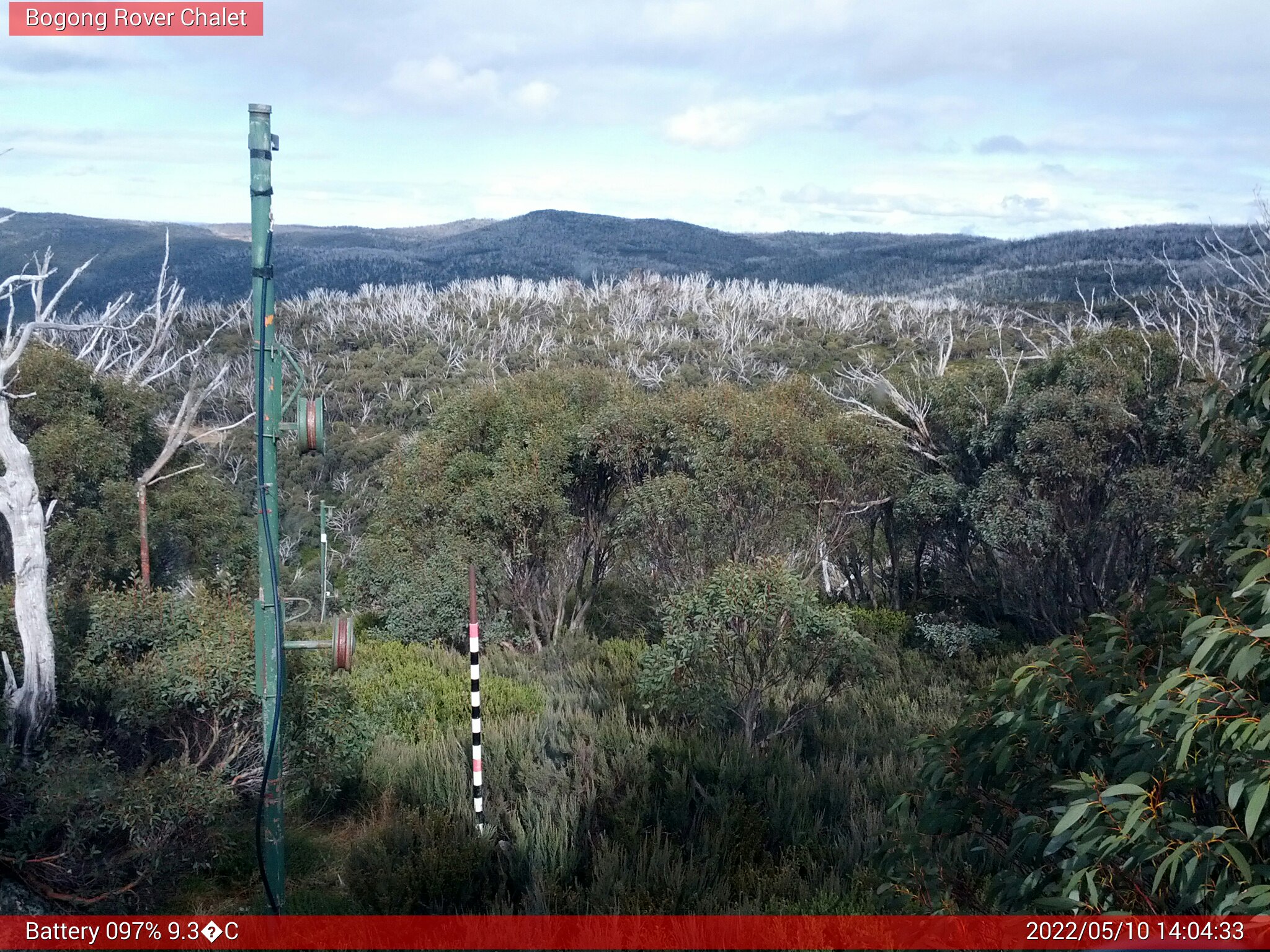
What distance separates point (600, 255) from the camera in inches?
5069

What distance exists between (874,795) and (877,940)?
3256 millimetres

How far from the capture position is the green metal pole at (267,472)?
4.92 meters

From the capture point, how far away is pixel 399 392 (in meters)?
42.0

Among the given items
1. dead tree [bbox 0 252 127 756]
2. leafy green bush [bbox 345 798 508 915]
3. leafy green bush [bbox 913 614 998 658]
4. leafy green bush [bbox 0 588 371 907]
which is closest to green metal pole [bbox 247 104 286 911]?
leafy green bush [bbox 345 798 508 915]

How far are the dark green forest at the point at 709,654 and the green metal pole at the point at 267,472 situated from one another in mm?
1056

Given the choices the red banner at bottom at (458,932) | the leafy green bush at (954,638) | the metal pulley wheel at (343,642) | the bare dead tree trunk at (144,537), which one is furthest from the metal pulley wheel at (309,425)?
the leafy green bush at (954,638)

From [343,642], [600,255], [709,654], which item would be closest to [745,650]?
[709,654]

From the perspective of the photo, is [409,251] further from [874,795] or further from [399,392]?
[874,795]

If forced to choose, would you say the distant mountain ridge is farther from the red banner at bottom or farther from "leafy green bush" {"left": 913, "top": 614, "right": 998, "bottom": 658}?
the red banner at bottom

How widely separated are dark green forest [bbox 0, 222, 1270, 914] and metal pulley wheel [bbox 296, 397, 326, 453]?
2.07m

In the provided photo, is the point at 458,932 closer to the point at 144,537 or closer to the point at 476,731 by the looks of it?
the point at 476,731

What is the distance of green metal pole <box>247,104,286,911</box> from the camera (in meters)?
4.92

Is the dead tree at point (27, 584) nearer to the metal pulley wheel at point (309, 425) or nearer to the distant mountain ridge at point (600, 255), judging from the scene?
the metal pulley wheel at point (309, 425)

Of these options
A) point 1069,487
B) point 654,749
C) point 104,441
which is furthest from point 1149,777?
point 104,441
